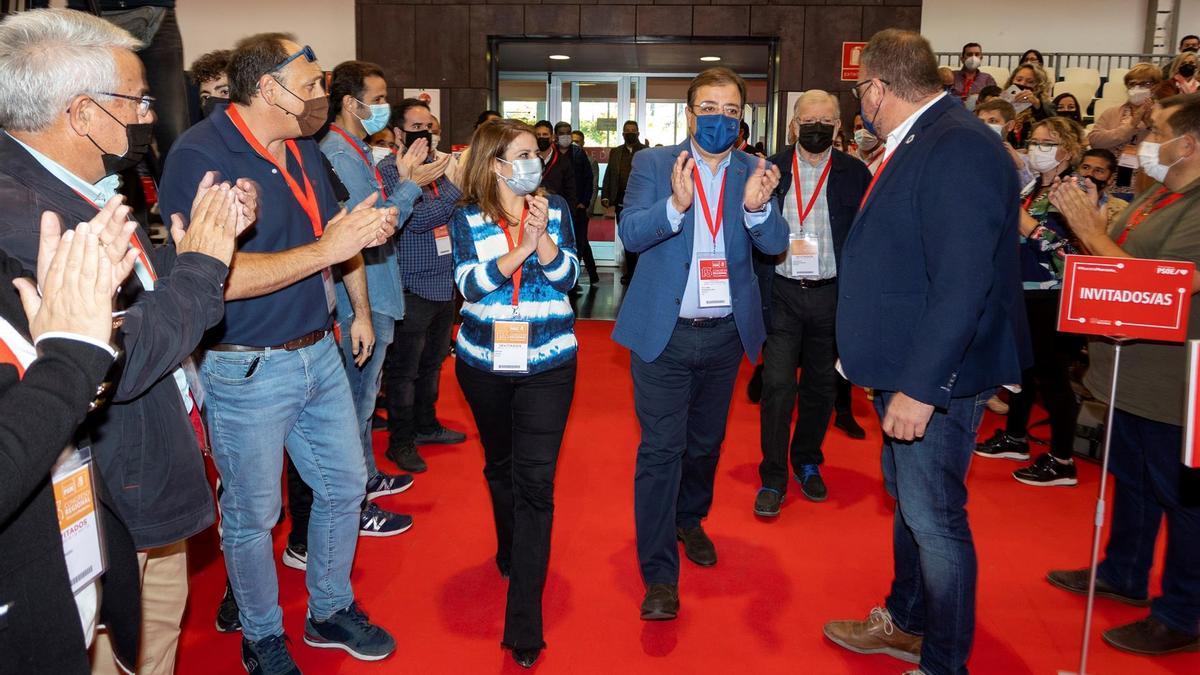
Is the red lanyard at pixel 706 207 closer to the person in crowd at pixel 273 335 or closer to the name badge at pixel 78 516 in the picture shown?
the person in crowd at pixel 273 335

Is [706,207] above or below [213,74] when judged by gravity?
below

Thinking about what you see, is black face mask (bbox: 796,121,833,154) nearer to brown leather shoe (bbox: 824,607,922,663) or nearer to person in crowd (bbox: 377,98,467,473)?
person in crowd (bbox: 377,98,467,473)

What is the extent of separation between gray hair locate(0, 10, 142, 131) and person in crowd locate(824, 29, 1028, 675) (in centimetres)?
189

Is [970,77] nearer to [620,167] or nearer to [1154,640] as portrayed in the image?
[620,167]

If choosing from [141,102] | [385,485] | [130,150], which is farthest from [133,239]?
[385,485]

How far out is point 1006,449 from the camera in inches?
181

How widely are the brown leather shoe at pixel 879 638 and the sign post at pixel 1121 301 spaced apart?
0.48 m

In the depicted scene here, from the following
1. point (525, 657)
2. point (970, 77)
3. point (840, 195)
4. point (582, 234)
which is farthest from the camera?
A: point (582, 234)

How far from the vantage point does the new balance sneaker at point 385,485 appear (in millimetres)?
3965

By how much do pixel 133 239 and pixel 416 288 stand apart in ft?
7.99

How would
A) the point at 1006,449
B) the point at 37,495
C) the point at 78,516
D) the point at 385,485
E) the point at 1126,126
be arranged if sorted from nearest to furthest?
the point at 37,495
the point at 78,516
the point at 385,485
the point at 1006,449
the point at 1126,126

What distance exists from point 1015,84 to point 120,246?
743 cm

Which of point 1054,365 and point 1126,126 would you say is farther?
point 1126,126

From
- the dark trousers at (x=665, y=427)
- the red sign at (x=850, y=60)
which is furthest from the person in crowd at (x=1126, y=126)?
the dark trousers at (x=665, y=427)
